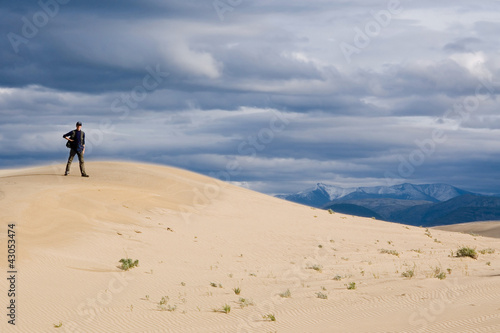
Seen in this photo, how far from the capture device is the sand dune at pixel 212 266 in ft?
41.4

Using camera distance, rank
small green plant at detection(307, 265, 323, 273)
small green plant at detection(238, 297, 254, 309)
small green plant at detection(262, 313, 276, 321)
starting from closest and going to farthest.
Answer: small green plant at detection(262, 313, 276, 321) → small green plant at detection(238, 297, 254, 309) → small green plant at detection(307, 265, 323, 273)

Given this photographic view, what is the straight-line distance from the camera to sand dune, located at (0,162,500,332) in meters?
12.6

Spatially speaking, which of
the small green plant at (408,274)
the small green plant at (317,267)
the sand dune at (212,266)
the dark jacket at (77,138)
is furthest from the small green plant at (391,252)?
the dark jacket at (77,138)

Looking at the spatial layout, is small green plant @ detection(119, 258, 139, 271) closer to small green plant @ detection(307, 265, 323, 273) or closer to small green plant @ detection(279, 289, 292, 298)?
small green plant @ detection(279, 289, 292, 298)

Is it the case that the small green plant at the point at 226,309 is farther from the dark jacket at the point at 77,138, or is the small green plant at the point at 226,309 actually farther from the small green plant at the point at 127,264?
the dark jacket at the point at 77,138

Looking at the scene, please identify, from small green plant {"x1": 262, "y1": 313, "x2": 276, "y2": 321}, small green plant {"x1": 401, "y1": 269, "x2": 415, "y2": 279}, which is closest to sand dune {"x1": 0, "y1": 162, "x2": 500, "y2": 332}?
small green plant {"x1": 262, "y1": 313, "x2": 276, "y2": 321}

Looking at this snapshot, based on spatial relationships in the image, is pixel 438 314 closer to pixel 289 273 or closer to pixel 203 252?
pixel 289 273

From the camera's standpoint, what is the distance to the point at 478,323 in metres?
10.8


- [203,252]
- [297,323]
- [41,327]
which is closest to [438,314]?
[297,323]

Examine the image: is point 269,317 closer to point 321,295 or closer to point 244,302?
point 244,302

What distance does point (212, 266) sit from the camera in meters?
20.0

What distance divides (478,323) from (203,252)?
43.0 feet

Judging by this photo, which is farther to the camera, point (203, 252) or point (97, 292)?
point (203, 252)

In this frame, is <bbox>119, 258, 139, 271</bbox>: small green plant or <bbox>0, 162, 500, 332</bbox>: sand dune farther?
<bbox>119, 258, 139, 271</bbox>: small green plant
